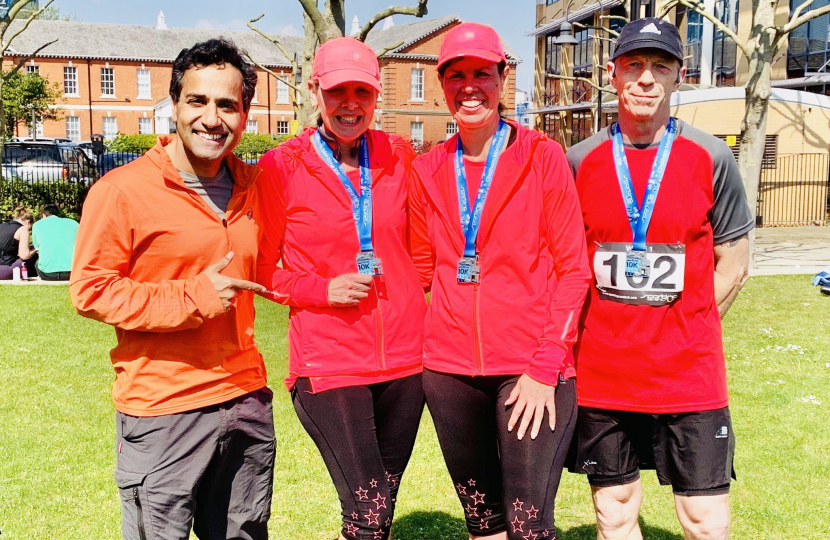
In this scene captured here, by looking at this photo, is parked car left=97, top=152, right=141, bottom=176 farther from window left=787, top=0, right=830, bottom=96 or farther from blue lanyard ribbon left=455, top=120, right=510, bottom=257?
window left=787, top=0, right=830, bottom=96

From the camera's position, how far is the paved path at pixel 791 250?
14013 mm

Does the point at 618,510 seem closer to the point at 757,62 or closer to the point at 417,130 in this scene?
the point at 757,62

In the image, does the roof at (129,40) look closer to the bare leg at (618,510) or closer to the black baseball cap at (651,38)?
the black baseball cap at (651,38)

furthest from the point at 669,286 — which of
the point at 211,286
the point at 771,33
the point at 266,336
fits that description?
the point at 771,33

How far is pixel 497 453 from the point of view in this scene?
3.06 m

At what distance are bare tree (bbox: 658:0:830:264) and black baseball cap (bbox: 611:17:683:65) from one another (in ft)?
30.4

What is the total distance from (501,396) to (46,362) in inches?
257

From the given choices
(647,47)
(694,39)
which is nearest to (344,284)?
(647,47)

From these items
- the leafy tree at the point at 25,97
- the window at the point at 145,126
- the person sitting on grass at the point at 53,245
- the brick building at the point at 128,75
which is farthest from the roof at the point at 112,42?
the person sitting on grass at the point at 53,245

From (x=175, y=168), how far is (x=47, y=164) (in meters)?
20.7

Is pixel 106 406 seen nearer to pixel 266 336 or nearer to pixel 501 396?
pixel 266 336

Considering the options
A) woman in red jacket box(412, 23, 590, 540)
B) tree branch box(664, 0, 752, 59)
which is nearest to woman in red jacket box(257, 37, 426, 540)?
woman in red jacket box(412, 23, 590, 540)

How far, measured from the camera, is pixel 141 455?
109 inches

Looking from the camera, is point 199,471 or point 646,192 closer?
point 199,471
